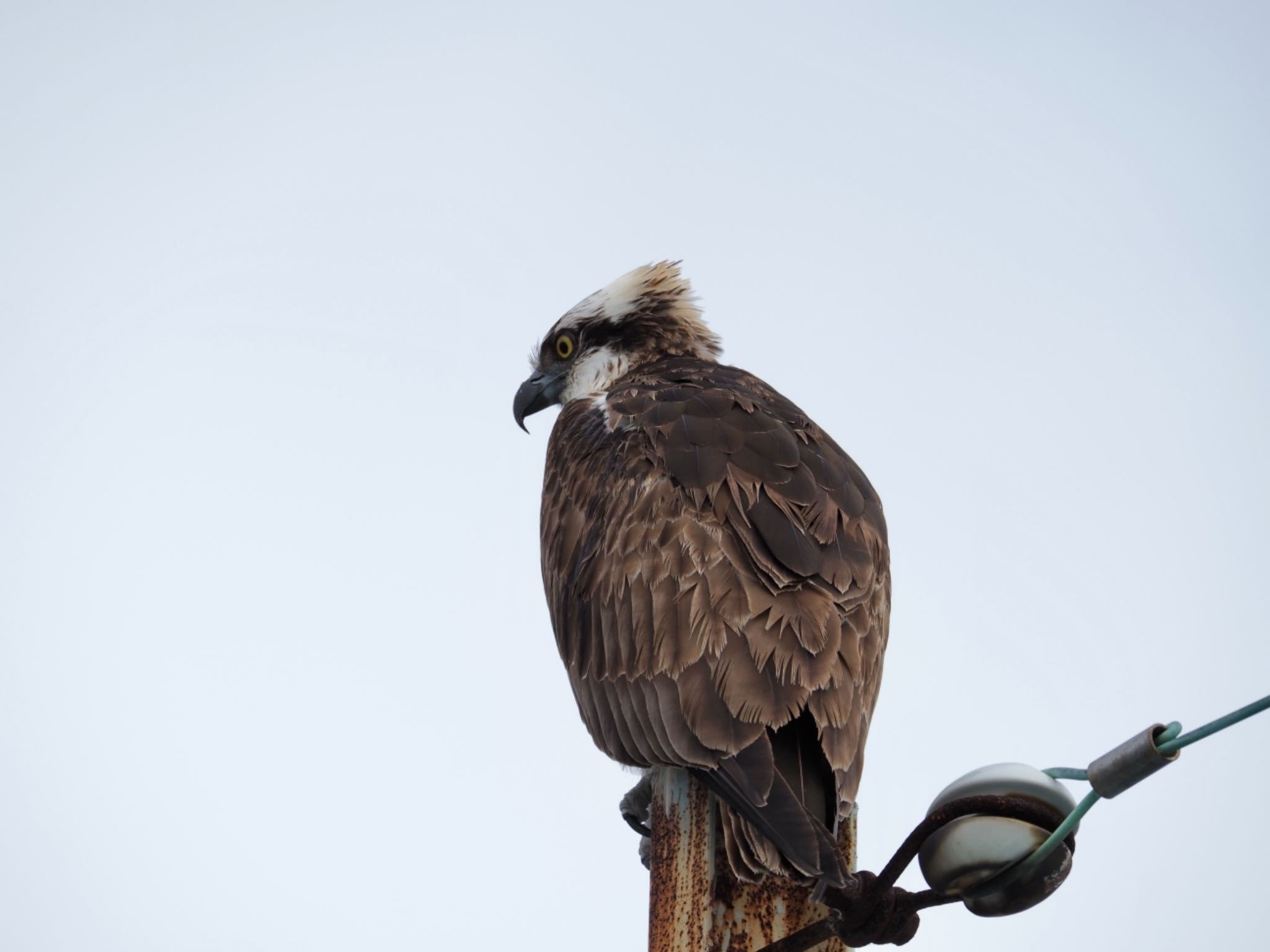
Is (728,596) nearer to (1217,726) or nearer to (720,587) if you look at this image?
(720,587)

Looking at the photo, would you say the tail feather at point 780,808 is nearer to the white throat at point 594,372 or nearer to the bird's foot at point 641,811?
the bird's foot at point 641,811

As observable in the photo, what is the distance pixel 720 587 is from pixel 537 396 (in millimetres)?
3545

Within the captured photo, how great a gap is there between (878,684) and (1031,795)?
1.78m

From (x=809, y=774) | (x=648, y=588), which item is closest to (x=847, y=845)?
(x=809, y=774)

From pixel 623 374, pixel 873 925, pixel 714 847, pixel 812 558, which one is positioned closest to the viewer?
pixel 873 925

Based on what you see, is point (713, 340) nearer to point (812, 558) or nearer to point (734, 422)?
point (734, 422)

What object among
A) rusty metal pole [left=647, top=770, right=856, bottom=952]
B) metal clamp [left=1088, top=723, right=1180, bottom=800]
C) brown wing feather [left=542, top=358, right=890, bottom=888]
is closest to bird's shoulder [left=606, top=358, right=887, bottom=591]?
brown wing feather [left=542, top=358, right=890, bottom=888]

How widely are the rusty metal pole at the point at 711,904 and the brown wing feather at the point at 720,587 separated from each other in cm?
13

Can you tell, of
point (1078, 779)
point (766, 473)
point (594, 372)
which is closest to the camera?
Result: point (1078, 779)

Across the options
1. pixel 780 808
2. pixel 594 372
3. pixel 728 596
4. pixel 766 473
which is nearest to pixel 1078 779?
pixel 780 808

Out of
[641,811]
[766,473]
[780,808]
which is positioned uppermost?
[766,473]

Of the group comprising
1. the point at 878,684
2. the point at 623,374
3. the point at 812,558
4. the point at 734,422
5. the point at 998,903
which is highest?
the point at 623,374

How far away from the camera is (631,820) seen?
5812 mm

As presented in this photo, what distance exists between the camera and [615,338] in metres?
8.39
